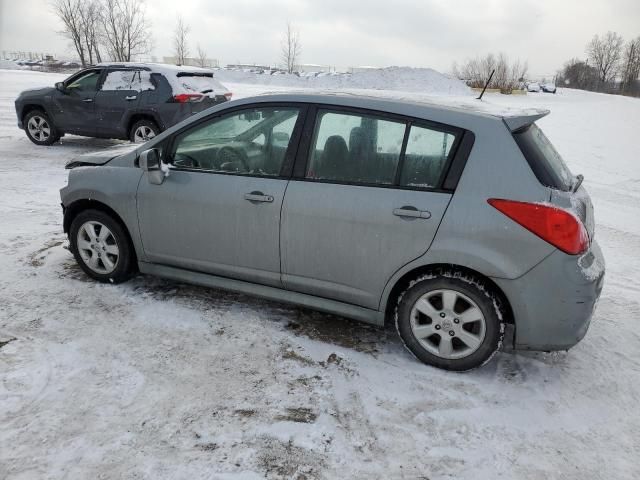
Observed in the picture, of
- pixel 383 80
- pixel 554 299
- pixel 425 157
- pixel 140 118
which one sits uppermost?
pixel 383 80

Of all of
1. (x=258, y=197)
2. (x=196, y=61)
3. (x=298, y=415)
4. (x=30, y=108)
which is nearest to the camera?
(x=298, y=415)

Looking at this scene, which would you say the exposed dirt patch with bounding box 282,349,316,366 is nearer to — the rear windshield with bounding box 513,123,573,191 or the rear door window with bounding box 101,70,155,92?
the rear windshield with bounding box 513,123,573,191

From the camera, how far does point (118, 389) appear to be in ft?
9.64

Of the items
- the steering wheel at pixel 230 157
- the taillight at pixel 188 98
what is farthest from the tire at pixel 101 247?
the taillight at pixel 188 98

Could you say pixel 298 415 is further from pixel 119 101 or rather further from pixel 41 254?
pixel 119 101

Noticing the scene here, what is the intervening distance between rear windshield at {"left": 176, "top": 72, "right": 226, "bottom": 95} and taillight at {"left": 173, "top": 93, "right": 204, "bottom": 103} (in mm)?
103

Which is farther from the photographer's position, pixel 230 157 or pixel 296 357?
pixel 230 157

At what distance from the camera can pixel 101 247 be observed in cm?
421

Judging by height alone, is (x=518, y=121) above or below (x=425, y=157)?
above

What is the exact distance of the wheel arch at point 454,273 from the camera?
304cm

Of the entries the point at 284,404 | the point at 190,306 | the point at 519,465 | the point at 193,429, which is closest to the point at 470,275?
the point at 519,465

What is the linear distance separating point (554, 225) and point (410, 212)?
0.81 meters

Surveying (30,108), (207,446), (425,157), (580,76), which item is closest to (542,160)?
(425,157)

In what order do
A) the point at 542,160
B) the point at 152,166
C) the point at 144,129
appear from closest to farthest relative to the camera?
the point at 542,160 < the point at 152,166 < the point at 144,129
